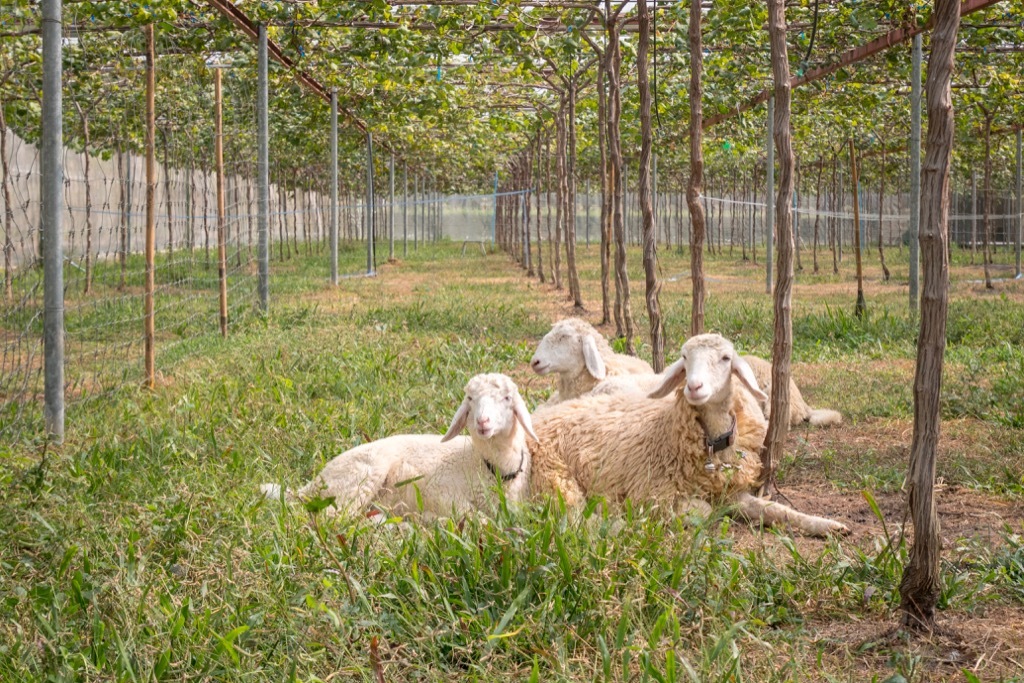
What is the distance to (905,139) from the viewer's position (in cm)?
2242

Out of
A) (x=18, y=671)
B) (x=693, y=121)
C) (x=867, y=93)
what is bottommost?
(x=18, y=671)

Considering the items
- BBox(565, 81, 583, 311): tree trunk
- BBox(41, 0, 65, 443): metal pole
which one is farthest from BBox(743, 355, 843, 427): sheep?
BBox(565, 81, 583, 311): tree trunk

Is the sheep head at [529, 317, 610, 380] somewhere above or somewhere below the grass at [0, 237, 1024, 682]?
above

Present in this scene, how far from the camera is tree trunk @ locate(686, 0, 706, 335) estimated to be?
237 inches

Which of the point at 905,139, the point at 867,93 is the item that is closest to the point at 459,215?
the point at 905,139

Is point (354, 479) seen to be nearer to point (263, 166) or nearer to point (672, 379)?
point (672, 379)

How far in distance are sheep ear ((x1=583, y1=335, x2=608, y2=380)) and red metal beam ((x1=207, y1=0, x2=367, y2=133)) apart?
21.5 ft

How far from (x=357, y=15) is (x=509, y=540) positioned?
971 centimetres

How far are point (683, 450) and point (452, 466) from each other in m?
1.06

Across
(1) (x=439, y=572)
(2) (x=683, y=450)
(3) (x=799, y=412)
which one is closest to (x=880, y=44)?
(3) (x=799, y=412)

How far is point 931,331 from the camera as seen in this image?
11.2 ft

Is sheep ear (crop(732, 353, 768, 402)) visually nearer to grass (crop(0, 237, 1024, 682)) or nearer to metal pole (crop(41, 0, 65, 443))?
grass (crop(0, 237, 1024, 682))

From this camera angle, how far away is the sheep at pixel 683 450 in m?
4.72

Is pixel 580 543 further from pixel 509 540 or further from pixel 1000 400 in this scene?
pixel 1000 400
